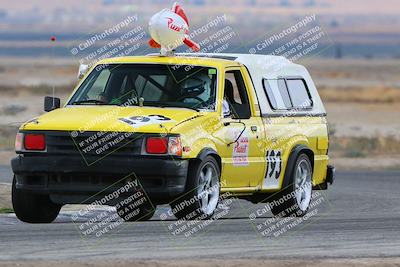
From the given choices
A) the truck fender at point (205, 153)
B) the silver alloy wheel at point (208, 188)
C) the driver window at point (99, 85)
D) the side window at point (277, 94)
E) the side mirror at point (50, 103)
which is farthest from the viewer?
the side window at point (277, 94)

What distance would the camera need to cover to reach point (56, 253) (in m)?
12.1

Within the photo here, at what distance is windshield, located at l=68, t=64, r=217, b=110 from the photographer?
1606 cm

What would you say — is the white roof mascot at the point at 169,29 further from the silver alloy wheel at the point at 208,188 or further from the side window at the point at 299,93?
the silver alloy wheel at the point at 208,188

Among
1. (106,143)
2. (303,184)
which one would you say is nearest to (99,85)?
(106,143)

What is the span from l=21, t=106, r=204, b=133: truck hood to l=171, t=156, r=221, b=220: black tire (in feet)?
1.73

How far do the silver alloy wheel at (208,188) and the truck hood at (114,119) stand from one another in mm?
598

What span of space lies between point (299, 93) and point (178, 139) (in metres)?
3.98

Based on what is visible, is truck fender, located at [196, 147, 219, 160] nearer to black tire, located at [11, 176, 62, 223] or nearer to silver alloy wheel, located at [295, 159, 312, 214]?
black tire, located at [11, 176, 62, 223]

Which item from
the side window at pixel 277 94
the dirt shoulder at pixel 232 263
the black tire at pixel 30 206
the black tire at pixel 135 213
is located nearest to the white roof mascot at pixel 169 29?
the side window at pixel 277 94

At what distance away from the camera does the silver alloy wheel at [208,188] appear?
49.9ft

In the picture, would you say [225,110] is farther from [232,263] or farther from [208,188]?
[232,263]

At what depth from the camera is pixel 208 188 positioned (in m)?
15.4

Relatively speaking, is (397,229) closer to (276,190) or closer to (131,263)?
(276,190)

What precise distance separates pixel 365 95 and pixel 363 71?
156ft
